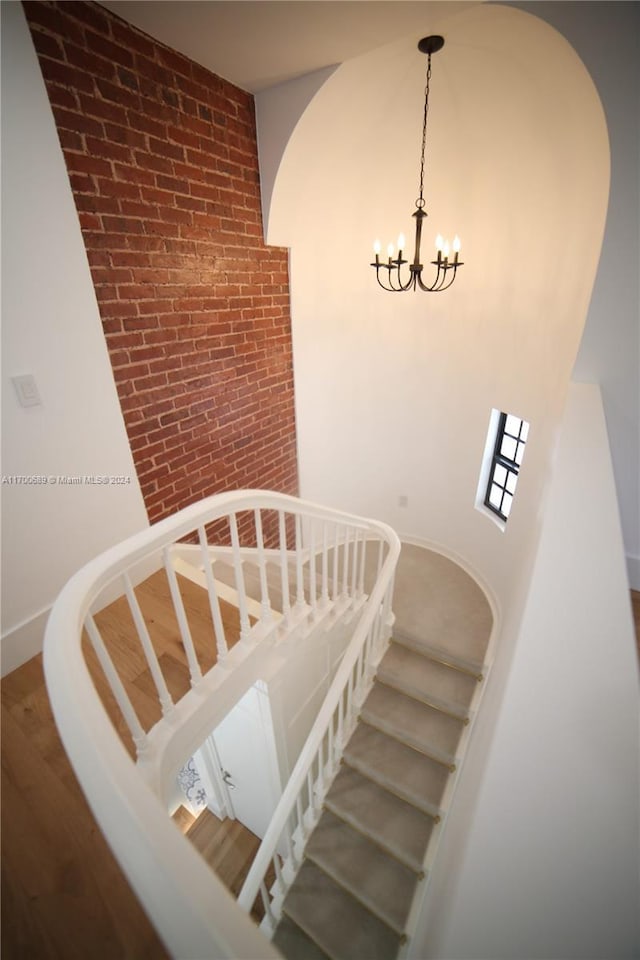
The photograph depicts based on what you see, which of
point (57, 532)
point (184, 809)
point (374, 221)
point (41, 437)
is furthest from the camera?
point (184, 809)

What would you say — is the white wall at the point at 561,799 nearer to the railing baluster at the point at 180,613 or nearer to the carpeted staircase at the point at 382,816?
the railing baluster at the point at 180,613

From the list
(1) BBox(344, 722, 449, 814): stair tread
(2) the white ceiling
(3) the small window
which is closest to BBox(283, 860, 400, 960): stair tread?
(1) BBox(344, 722, 449, 814): stair tread

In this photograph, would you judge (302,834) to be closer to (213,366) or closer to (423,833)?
(423,833)

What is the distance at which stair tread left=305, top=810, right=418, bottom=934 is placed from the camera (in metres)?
2.25

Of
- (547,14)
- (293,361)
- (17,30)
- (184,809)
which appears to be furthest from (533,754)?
(184,809)

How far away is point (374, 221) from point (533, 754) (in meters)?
3.96

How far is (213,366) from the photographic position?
2.58 m

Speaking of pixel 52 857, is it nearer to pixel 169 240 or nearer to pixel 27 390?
pixel 27 390

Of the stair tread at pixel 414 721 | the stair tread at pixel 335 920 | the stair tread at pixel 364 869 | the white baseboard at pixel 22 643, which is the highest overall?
the white baseboard at pixel 22 643

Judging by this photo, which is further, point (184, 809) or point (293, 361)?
point (184, 809)

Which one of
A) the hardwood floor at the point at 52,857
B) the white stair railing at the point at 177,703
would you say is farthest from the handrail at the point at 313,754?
the hardwood floor at the point at 52,857

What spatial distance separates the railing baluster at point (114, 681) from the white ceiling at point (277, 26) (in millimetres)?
2376

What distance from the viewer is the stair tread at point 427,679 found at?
10.0 feet

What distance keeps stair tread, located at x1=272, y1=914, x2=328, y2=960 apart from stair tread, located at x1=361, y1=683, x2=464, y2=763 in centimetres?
123
